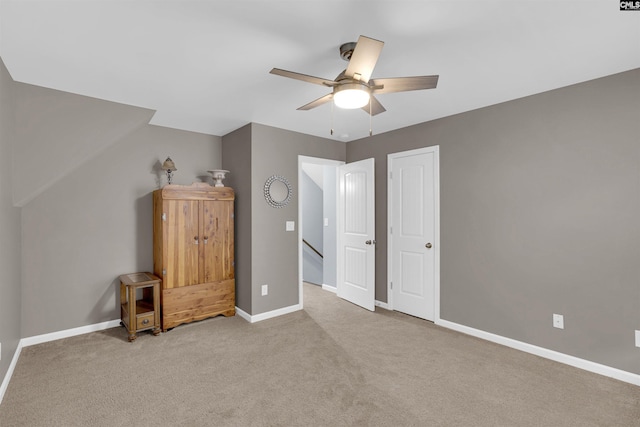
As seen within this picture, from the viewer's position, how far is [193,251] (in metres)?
3.60

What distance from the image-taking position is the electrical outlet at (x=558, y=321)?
2735 mm

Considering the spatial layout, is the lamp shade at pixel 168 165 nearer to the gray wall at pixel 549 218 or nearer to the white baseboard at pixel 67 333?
the white baseboard at pixel 67 333

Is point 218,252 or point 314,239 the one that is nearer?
point 218,252

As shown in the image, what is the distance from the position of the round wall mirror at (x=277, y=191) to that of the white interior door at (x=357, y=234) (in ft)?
3.18

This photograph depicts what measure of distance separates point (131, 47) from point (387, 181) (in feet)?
10.1

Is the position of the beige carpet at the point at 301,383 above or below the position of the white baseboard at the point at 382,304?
below

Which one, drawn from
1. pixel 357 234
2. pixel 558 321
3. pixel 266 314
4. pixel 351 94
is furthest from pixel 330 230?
pixel 351 94

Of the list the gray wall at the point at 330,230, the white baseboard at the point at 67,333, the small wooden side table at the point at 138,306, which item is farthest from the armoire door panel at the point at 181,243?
the gray wall at the point at 330,230

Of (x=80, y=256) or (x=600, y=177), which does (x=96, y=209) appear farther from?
(x=600, y=177)

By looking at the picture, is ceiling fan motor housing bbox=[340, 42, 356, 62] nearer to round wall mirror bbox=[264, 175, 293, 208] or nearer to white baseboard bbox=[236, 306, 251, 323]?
round wall mirror bbox=[264, 175, 293, 208]

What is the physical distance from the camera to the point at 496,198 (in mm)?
3150

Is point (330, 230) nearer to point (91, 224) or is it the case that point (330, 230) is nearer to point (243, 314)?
point (243, 314)

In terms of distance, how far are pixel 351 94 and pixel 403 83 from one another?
0.33 metres

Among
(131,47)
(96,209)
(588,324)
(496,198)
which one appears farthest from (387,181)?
(96,209)
